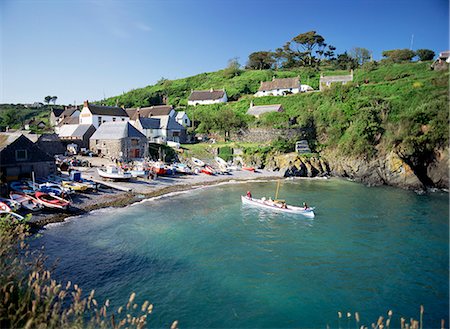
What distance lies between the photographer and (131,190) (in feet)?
111

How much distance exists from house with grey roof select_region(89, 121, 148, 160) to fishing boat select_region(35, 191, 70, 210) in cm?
2056

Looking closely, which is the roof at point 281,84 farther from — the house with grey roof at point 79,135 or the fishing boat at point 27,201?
the fishing boat at point 27,201

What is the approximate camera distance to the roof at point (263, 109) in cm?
6669

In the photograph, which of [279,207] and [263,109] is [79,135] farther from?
[279,207]

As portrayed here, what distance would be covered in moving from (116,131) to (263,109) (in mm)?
35525

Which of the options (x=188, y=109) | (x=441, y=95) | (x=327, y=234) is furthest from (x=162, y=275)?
(x=188, y=109)

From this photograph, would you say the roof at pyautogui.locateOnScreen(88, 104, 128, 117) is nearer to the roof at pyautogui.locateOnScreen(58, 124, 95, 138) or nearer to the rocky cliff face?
the roof at pyautogui.locateOnScreen(58, 124, 95, 138)

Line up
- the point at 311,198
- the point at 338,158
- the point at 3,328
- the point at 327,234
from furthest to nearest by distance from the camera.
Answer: the point at 338,158
the point at 311,198
the point at 327,234
the point at 3,328

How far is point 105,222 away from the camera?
24062mm

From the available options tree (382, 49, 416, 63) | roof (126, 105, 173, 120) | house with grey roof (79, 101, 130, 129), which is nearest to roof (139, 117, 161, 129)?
roof (126, 105, 173, 120)

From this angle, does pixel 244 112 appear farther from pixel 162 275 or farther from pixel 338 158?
pixel 162 275

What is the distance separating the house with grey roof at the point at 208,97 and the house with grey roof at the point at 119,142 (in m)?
38.0

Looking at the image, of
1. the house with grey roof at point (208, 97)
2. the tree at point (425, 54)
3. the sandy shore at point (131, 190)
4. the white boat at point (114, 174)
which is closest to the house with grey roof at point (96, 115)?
the sandy shore at point (131, 190)

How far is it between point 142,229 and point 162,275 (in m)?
7.59
